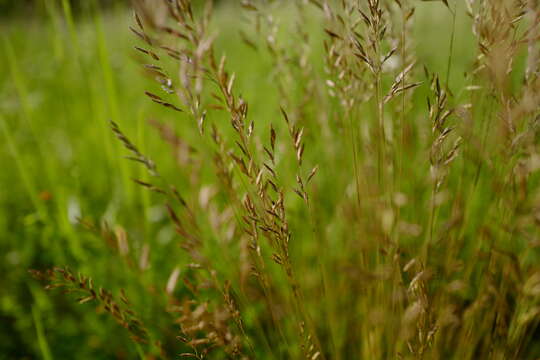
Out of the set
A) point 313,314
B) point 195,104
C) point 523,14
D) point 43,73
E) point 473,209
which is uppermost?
point 523,14

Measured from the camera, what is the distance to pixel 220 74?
712 millimetres

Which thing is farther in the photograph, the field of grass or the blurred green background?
the blurred green background

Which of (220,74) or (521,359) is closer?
(220,74)

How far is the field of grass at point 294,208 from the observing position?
0.77 meters

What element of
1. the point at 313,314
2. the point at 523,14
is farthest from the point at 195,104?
the point at 313,314

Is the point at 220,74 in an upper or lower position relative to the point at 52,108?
upper

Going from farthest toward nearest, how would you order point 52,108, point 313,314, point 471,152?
point 52,108 → point 313,314 → point 471,152

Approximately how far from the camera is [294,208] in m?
1.81

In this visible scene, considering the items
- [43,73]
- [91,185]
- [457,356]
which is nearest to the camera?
[457,356]

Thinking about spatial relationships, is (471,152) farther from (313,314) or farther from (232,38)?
(232,38)

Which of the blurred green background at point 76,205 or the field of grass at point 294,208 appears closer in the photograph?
the field of grass at point 294,208

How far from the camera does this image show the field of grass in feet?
2.53

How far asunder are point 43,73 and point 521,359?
4712mm

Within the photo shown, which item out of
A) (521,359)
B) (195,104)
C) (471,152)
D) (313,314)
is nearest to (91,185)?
(313,314)
